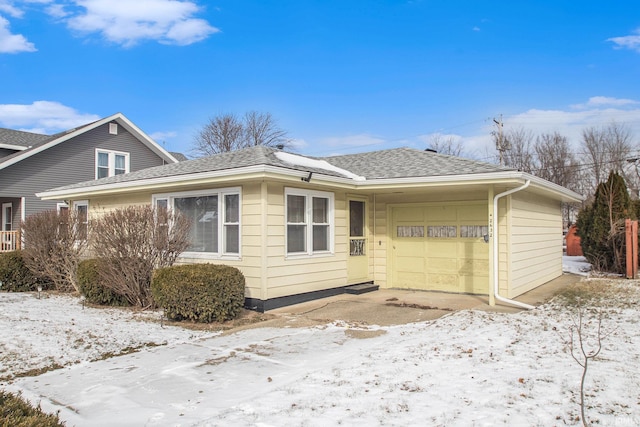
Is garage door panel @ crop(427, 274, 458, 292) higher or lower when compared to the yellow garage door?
lower

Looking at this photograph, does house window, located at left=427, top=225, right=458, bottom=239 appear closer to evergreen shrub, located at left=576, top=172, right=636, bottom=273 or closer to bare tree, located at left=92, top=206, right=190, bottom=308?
bare tree, located at left=92, top=206, right=190, bottom=308

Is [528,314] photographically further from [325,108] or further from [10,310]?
[325,108]

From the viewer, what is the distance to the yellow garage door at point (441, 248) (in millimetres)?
10117

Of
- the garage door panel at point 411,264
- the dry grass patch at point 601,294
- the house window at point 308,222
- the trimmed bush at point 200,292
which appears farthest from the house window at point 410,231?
the trimmed bush at point 200,292

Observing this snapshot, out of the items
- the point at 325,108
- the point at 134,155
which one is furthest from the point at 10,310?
the point at 325,108

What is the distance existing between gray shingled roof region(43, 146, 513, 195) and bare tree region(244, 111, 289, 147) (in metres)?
27.2

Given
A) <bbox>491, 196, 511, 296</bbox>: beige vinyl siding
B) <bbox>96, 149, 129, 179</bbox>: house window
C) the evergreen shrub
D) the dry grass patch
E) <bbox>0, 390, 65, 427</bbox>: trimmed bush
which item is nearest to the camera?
<bbox>0, 390, 65, 427</bbox>: trimmed bush

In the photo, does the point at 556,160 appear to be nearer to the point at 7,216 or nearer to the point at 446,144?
the point at 446,144

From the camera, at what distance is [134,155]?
21797 mm

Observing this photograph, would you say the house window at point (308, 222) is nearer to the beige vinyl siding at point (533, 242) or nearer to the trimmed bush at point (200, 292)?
the trimmed bush at point (200, 292)

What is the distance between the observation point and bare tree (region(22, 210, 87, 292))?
432 inches

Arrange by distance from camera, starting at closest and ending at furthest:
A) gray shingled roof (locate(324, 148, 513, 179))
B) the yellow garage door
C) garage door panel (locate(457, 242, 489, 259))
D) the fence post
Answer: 1. gray shingled roof (locate(324, 148, 513, 179))
2. garage door panel (locate(457, 242, 489, 259))
3. the yellow garage door
4. the fence post

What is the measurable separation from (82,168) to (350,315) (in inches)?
643

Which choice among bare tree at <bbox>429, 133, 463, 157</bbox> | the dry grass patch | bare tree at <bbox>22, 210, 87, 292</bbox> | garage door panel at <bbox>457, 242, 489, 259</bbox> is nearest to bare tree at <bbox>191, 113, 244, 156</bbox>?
bare tree at <bbox>429, 133, 463, 157</bbox>
